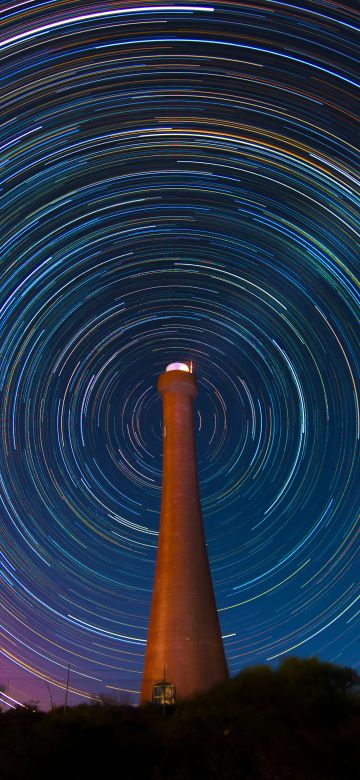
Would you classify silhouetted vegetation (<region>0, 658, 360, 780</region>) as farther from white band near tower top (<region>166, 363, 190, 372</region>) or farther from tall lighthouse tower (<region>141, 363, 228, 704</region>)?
white band near tower top (<region>166, 363, 190, 372</region>)

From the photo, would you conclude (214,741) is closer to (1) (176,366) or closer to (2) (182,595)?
(2) (182,595)

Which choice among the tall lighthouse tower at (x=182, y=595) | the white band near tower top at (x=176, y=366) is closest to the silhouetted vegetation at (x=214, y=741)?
the tall lighthouse tower at (x=182, y=595)

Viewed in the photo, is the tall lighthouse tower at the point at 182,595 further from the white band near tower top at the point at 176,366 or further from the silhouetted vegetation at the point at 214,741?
the white band near tower top at the point at 176,366

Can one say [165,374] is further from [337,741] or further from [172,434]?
[337,741]

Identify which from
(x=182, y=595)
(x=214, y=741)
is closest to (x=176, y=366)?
(x=182, y=595)

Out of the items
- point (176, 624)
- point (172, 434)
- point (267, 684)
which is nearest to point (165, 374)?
point (172, 434)

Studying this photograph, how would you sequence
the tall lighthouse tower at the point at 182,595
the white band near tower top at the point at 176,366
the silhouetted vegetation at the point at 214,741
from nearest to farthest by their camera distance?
the silhouetted vegetation at the point at 214,741 < the tall lighthouse tower at the point at 182,595 < the white band near tower top at the point at 176,366
